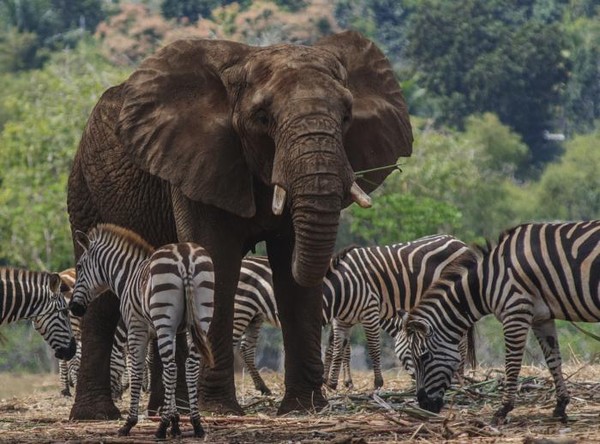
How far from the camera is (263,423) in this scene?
37.4 ft

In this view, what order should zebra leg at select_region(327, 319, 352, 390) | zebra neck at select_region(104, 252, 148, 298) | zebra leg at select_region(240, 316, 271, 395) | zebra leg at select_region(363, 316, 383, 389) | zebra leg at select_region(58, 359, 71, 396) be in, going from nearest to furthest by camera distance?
1. zebra neck at select_region(104, 252, 148, 298)
2. zebra leg at select_region(363, 316, 383, 389)
3. zebra leg at select_region(327, 319, 352, 390)
4. zebra leg at select_region(240, 316, 271, 395)
5. zebra leg at select_region(58, 359, 71, 396)

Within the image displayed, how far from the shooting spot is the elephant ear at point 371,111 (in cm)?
1237

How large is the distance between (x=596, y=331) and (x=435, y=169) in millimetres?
9396

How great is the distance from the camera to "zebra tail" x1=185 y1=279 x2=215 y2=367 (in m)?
10.6

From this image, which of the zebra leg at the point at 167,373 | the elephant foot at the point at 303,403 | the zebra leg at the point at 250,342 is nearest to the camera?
the zebra leg at the point at 167,373

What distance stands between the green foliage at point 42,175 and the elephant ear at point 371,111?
2367 cm

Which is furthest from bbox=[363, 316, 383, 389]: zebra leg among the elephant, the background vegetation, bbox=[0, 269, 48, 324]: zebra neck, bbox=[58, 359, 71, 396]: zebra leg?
the background vegetation

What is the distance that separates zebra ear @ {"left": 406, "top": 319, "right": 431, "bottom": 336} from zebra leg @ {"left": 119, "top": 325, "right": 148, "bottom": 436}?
2.07m

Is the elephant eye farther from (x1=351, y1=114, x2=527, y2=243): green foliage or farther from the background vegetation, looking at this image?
the background vegetation

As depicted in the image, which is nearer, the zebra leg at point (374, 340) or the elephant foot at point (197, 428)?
the elephant foot at point (197, 428)

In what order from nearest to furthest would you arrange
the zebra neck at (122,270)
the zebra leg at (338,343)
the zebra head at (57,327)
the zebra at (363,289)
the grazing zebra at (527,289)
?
the grazing zebra at (527,289) → the zebra neck at (122,270) → the zebra head at (57,327) → the zebra at (363,289) → the zebra leg at (338,343)

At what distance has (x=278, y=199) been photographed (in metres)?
11.0

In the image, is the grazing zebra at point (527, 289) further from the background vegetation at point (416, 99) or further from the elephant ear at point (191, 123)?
the background vegetation at point (416, 99)

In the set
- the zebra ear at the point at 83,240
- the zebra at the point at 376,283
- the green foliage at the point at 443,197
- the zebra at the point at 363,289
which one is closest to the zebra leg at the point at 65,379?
the zebra at the point at 363,289
